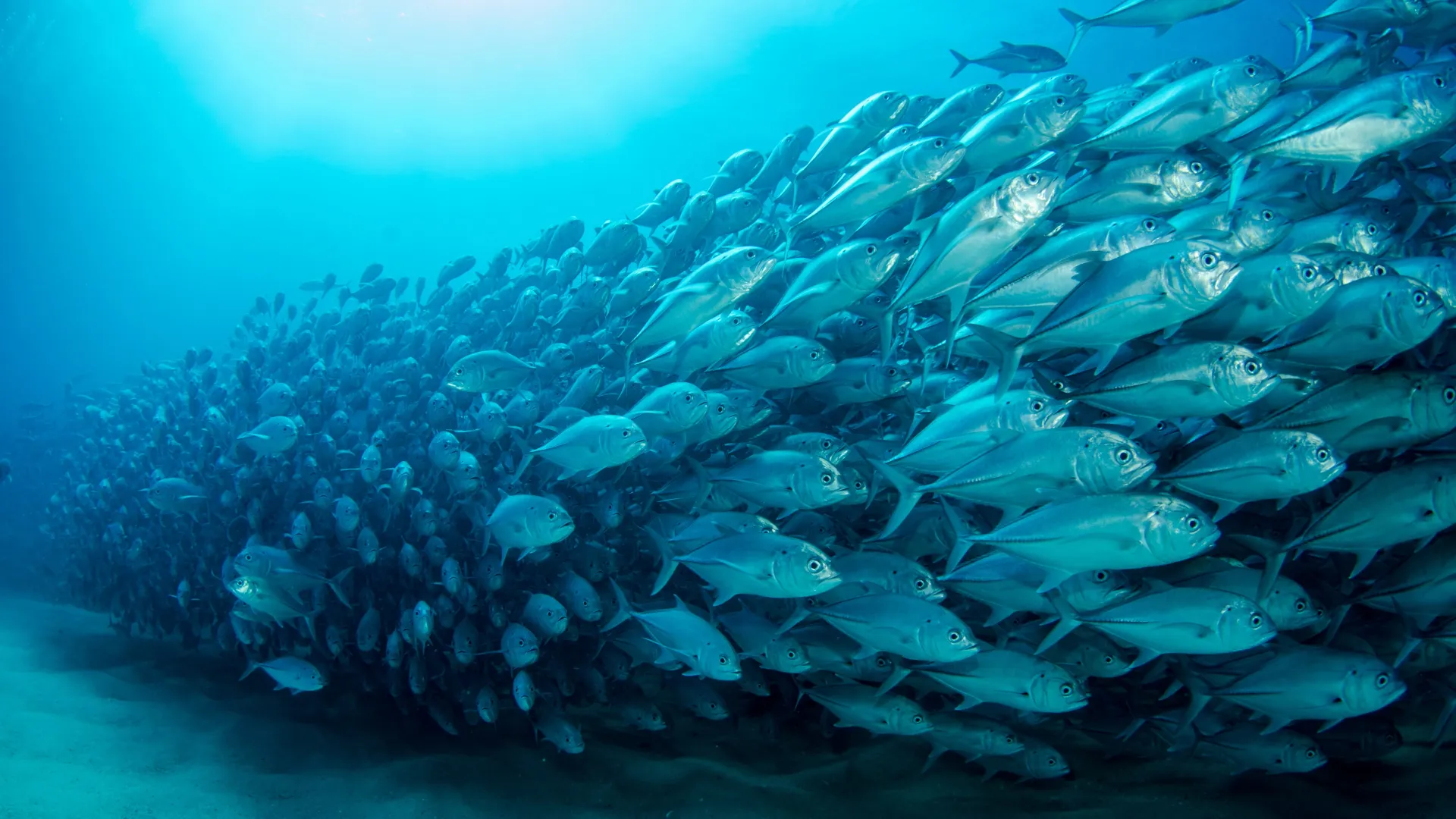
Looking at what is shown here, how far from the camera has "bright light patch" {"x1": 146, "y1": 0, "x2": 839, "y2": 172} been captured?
31078mm

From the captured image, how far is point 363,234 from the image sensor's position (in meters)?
57.0

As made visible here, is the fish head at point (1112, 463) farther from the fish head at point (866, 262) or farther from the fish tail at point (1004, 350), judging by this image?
the fish head at point (866, 262)

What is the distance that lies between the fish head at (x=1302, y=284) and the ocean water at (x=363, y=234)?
2941 mm

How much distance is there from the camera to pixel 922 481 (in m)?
4.02

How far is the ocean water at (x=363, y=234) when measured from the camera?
4.27 meters

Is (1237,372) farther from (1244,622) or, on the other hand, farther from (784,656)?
(784,656)

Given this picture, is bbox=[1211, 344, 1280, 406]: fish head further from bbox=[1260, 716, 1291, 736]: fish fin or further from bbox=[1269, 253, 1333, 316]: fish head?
bbox=[1260, 716, 1291, 736]: fish fin

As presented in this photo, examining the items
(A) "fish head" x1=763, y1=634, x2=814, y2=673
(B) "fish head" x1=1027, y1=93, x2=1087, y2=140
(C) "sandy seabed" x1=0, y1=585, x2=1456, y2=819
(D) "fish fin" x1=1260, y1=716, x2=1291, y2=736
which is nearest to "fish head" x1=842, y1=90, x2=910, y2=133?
(B) "fish head" x1=1027, y1=93, x2=1087, y2=140

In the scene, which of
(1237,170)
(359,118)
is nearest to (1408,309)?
(1237,170)

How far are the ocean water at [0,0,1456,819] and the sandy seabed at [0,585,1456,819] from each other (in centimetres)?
3

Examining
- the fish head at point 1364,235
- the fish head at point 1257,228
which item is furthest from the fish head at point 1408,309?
the fish head at point 1364,235

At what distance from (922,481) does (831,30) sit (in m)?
30.1

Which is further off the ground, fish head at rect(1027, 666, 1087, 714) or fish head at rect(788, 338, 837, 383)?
fish head at rect(788, 338, 837, 383)

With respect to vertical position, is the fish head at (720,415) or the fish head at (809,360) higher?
the fish head at (809,360)
